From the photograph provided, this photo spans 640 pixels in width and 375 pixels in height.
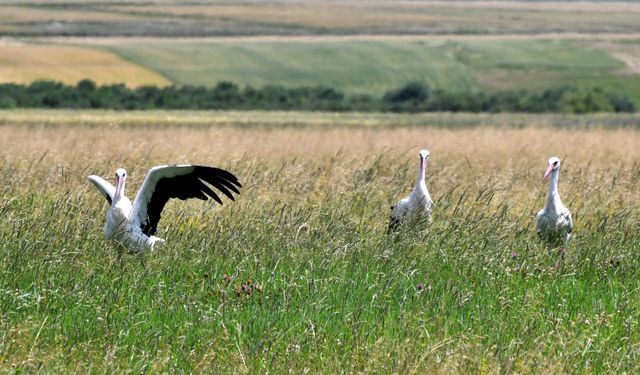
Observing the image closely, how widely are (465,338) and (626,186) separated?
7962 mm

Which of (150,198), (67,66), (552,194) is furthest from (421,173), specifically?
(67,66)

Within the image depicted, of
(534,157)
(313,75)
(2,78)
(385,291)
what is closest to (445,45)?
(313,75)

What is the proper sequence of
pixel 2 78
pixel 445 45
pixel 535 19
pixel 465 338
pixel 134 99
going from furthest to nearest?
1. pixel 535 19
2. pixel 445 45
3. pixel 2 78
4. pixel 134 99
5. pixel 465 338

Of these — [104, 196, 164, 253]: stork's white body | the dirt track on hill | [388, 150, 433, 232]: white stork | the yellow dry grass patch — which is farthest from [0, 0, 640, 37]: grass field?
[104, 196, 164, 253]: stork's white body

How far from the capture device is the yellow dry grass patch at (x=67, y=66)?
215 feet

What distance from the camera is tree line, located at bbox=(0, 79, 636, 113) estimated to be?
5103 cm

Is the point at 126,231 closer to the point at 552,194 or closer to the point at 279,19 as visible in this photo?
the point at 552,194

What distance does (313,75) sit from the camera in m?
81.0

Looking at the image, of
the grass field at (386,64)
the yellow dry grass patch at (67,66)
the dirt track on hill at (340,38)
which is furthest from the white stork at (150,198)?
the dirt track on hill at (340,38)

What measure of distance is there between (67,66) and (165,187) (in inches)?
2445

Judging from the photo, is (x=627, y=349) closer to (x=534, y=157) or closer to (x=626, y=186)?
(x=626, y=186)

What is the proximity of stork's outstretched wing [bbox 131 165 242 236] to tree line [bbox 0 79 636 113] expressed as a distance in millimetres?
38799

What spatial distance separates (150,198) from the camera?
31.7ft

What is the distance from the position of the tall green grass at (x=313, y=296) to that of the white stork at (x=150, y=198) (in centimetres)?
17
